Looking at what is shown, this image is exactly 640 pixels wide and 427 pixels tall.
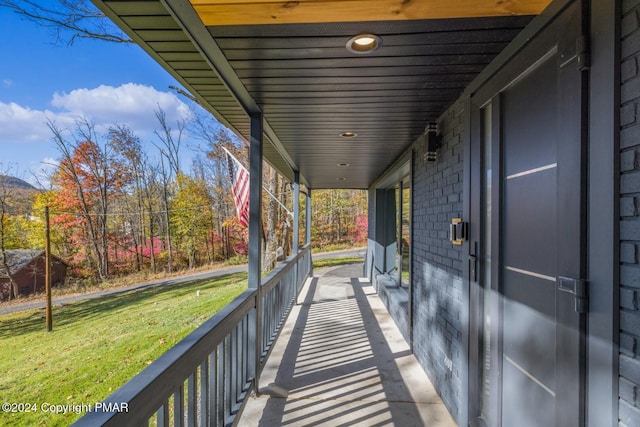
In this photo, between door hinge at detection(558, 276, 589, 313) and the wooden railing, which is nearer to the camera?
the wooden railing

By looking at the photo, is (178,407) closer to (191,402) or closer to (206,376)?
(191,402)

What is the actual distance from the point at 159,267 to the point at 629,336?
19.0m

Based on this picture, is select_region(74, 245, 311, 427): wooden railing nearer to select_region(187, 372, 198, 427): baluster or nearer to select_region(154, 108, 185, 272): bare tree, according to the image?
select_region(187, 372, 198, 427): baluster

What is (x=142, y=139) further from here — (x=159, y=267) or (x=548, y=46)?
(x=548, y=46)

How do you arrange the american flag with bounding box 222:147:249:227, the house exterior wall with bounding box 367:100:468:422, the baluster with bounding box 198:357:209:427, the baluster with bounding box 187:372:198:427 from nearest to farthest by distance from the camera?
the baluster with bounding box 187:372:198:427, the baluster with bounding box 198:357:209:427, the house exterior wall with bounding box 367:100:468:422, the american flag with bounding box 222:147:249:227

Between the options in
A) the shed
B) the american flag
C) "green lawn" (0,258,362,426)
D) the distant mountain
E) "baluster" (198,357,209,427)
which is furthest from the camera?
the shed

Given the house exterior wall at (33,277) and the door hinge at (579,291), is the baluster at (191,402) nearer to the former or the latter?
the door hinge at (579,291)

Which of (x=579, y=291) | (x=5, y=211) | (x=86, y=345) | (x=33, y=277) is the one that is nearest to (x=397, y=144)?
(x=579, y=291)

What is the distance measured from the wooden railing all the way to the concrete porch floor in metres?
0.24

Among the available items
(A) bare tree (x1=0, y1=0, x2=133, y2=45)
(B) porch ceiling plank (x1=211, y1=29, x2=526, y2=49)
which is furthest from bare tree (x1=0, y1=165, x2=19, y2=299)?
(B) porch ceiling plank (x1=211, y1=29, x2=526, y2=49)

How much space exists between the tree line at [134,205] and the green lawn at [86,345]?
4.13 metres

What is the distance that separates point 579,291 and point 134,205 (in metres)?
19.0

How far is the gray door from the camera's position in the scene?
49.3 inches

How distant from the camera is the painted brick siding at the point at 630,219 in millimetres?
1004
